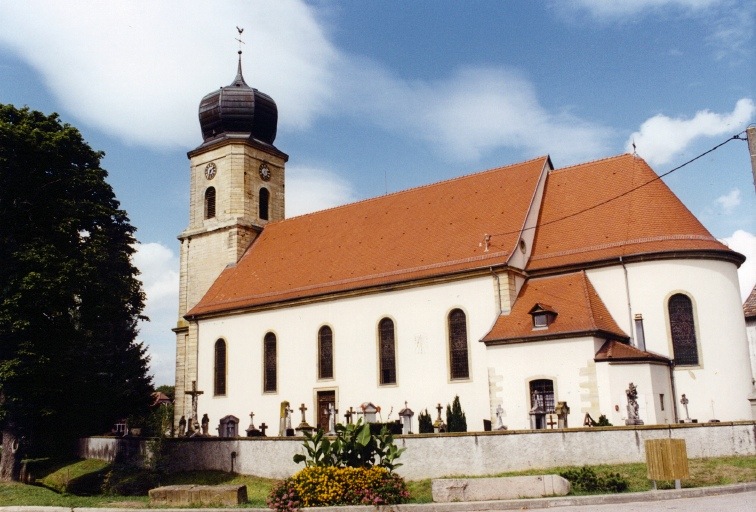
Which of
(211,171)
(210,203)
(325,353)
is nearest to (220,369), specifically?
(325,353)

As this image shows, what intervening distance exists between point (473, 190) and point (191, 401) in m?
16.6

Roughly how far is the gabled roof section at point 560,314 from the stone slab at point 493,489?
33.3ft

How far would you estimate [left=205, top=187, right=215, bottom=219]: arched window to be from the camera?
39.5 meters

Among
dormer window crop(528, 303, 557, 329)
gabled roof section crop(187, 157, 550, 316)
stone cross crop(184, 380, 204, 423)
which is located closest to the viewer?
dormer window crop(528, 303, 557, 329)

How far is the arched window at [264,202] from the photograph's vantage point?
39844 mm

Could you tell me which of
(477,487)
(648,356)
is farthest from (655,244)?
(477,487)

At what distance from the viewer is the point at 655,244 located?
25.2 m

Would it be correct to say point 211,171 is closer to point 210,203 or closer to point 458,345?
point 210,203

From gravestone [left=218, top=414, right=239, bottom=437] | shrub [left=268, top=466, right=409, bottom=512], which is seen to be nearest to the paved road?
shrub [left=268, top=466, right=409, bottom=512]

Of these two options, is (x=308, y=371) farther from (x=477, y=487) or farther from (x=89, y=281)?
(x=477, y=487)

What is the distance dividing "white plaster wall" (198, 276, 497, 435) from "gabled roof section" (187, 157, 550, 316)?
787mm

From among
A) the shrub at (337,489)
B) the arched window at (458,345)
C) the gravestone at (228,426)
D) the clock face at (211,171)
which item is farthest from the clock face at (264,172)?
the shrub at (337,489)

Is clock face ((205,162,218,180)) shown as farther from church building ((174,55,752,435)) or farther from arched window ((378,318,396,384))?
arched window ((378,318,396,384))

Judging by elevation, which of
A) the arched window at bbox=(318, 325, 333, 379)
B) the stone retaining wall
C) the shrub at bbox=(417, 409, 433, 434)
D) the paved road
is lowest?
the paved road
